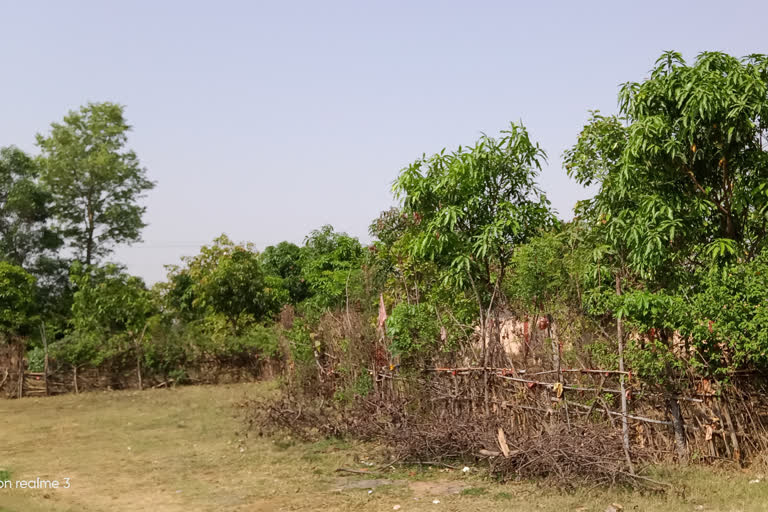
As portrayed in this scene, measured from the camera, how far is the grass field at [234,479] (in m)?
7.03

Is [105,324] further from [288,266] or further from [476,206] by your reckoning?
[476,206]

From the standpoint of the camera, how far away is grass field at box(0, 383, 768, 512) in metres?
7.03

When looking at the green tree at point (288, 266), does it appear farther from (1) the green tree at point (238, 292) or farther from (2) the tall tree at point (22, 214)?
(2) the tall tree at point (22, 214)

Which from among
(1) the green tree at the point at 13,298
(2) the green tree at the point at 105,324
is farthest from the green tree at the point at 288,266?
(1) the green tree at the point at 13,298

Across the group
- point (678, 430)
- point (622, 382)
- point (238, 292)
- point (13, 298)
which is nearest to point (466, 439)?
point (622, 382)

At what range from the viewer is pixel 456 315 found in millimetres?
10812

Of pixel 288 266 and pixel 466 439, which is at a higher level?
pixel 288 266

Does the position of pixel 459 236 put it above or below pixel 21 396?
above

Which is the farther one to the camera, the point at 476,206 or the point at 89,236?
the point at 89,236

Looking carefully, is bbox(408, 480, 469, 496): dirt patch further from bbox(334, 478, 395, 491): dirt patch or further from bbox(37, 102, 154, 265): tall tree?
bbox(37, 102, 154, 265): tall tree

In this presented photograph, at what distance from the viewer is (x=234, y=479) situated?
28.9ft

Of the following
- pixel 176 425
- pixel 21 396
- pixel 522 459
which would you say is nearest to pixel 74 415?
pixel 176 425

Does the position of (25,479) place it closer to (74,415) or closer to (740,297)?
(74,415)

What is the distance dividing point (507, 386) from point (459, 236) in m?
2.12
